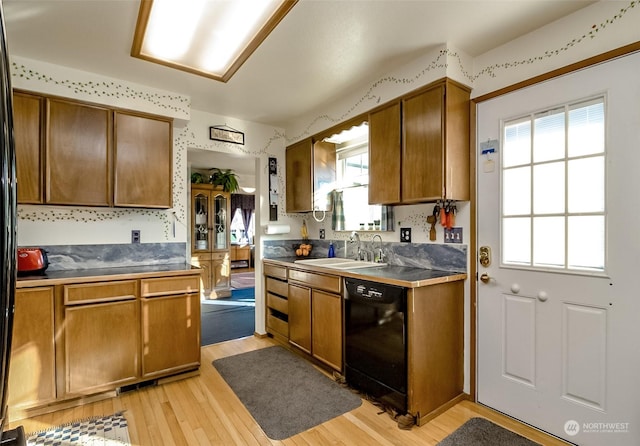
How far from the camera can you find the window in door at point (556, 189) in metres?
1.81

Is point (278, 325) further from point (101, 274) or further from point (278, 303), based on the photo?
point (101, 274)

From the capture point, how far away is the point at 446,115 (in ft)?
7.16

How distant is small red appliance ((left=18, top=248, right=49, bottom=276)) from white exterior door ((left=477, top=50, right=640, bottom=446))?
317 centimetres

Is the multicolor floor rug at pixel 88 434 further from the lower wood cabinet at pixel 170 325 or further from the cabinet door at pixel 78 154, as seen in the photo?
the cabinet door at pixel 78 154

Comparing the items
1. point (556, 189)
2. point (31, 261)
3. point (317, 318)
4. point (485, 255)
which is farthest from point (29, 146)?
point (556, 189)

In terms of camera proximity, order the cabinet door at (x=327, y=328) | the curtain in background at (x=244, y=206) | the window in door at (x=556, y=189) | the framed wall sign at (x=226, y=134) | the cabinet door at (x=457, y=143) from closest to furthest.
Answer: the window in door at (x=556, y=189) < the cabinet door at (x=457, y=143) < the cabinet door at (x=327, y=328) < the framed wall sign at (x=226, y=134) < the curtain in background at (x=244, y=206)

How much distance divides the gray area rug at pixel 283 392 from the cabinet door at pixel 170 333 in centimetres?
35

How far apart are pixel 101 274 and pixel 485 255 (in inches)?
109

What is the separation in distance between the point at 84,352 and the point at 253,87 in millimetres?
2412

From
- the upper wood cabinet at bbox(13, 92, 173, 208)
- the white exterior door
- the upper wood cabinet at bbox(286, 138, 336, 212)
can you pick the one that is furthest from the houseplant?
the white exterior door

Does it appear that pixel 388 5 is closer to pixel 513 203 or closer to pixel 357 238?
pixel 513 203

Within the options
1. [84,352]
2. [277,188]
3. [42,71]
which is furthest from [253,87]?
[84,352]

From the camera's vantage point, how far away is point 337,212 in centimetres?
356

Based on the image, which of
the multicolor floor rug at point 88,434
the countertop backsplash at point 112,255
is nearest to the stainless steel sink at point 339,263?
the countertop backsplash at point 112,255
